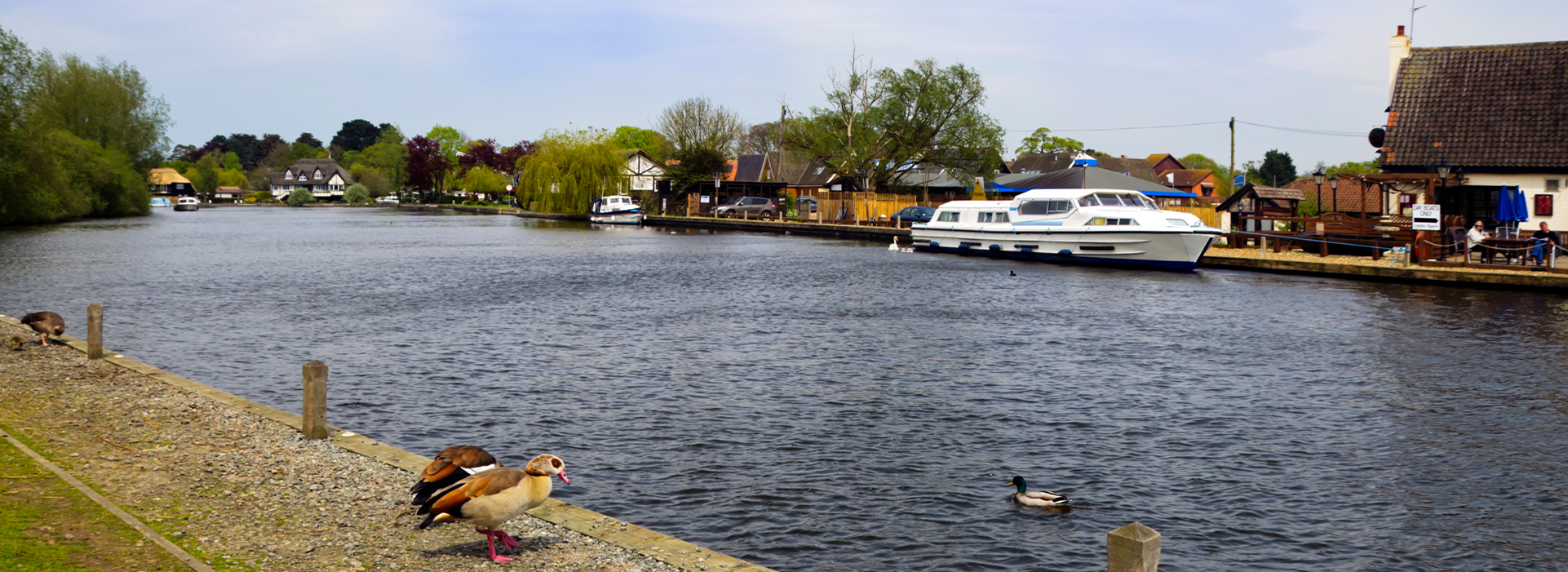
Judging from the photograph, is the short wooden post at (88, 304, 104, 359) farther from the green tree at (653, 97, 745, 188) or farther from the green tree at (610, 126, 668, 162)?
the green tree at (610, 126, 668, 162)

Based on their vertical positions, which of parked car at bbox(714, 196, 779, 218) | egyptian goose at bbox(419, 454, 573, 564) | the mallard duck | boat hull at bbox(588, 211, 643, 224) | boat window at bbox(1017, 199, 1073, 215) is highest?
parked car at bbox(714, 196, 779, 218)

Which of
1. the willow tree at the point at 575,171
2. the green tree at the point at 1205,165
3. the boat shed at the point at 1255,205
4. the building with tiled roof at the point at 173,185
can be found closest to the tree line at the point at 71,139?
the willow tree at the point at 575,171

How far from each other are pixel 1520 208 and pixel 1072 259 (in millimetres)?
13066

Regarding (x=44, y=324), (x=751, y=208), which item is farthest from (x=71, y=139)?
(x=44, y=324)

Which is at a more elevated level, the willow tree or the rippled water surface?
the willow tree

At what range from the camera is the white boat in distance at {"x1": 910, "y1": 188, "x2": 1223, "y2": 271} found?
1288 inches

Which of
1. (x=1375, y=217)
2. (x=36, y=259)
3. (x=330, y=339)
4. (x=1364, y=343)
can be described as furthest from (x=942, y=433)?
(x=36, y=259)

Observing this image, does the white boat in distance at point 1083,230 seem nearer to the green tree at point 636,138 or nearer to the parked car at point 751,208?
the parked car at point 751,208

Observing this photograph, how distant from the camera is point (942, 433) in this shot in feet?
38.3

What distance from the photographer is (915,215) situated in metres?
53.8

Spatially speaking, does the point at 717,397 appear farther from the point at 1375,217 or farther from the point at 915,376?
the point at 1375,217

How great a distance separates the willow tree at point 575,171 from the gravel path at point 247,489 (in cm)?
7034

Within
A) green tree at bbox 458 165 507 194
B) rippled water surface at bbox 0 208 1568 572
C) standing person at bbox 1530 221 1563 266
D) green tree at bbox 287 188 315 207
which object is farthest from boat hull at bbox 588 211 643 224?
green tree at bbox 287 188 315 207

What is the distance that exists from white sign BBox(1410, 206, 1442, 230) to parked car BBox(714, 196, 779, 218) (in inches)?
1808
